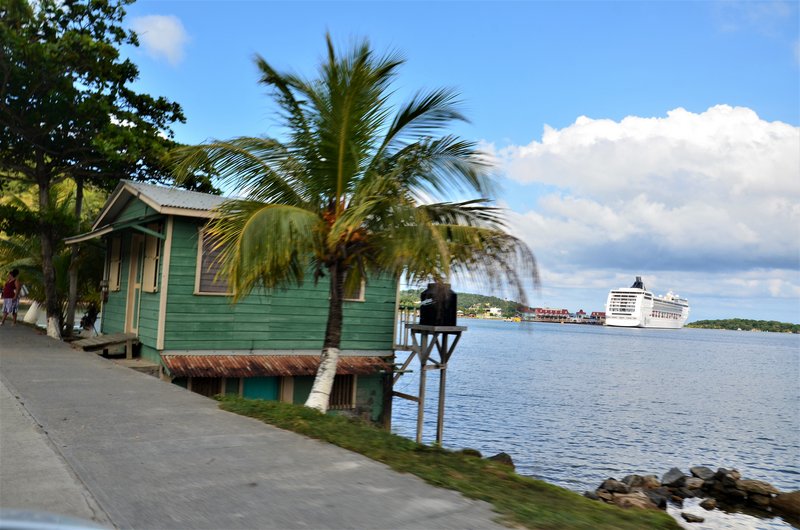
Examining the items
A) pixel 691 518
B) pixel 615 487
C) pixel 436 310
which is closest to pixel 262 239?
pixel 436 310

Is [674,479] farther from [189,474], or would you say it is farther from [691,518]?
[189,474]

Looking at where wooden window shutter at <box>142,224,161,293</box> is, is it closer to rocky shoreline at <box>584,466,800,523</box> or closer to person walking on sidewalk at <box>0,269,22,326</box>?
person walking on sidewalk at <box>0,269,22,326</box>

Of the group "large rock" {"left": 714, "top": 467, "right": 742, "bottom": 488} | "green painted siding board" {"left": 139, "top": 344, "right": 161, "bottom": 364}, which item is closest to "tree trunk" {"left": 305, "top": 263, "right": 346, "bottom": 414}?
"green painted siding board" {"left": 139, "top": 344, "right": 161, "bottom": 364}

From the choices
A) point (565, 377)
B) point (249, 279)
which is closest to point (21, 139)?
point (249, 279)

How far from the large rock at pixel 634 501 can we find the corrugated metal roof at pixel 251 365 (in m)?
6.21

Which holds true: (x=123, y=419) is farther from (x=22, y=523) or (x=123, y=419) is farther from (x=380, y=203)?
(x=22, y=523)

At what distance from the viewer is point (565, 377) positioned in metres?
45.1

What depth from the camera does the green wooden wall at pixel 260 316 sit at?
13.4 m

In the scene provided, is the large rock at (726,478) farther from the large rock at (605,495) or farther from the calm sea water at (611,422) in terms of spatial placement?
the large rock at (605,495)

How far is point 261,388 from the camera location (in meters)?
14.8

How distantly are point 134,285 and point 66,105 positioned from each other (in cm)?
545

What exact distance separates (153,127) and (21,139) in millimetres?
3618

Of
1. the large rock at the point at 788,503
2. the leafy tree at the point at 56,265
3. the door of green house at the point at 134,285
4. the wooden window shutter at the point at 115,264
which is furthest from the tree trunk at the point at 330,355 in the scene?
the leafy tree at the point at 56,265

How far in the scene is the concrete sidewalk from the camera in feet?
14.0
